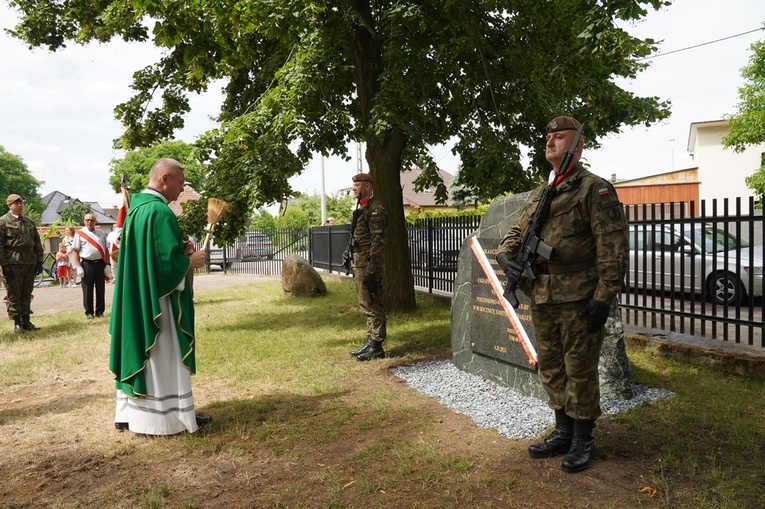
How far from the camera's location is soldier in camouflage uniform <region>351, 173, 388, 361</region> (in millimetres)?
7098

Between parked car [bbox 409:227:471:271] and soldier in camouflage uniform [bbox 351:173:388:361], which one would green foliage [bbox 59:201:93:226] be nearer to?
parked car [bbox 409:227:471:271]

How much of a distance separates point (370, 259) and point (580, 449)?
149 inches

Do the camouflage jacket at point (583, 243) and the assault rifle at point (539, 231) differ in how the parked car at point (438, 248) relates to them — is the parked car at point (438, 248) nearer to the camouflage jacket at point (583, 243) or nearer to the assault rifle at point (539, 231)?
the assault rifle at point (539, 231)

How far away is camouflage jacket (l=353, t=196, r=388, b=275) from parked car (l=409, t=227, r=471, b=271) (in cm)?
414

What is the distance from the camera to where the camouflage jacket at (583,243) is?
3516mm

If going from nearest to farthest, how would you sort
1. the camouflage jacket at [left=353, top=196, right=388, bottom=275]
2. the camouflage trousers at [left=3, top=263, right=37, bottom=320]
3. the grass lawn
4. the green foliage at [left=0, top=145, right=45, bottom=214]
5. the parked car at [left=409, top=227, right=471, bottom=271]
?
the grass lawn
the camouflage jacket at [left=353, top=196, right=388, bottom=275]
the camouflage trousers at [left=3, top=263, right=37, bottom=320]
the parked car at [left=409, top=227, right=471, bottom=271]
the green foliage at [left=0, top=145, right=45, bottom=214]

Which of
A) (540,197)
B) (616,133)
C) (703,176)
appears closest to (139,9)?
(540,197)

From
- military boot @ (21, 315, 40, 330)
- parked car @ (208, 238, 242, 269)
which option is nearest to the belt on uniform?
military boot @ (21, 315, 40, 330)

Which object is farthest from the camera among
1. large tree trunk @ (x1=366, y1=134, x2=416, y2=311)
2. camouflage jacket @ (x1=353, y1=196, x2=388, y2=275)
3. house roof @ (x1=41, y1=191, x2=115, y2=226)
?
house roof @ (x1=41, y1=191, x2=115, y2=226)

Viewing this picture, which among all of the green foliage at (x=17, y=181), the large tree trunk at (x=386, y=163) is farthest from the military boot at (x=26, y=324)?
the green foliage at (x=17, y=181)

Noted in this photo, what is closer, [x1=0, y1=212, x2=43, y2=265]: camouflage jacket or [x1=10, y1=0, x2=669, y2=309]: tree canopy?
[x1=10, y1=0, x2=669, y2=309]: tree canopy

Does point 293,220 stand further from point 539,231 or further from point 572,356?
point 572,356

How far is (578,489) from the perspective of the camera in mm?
3574

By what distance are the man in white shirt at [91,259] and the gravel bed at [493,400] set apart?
24.6ft
